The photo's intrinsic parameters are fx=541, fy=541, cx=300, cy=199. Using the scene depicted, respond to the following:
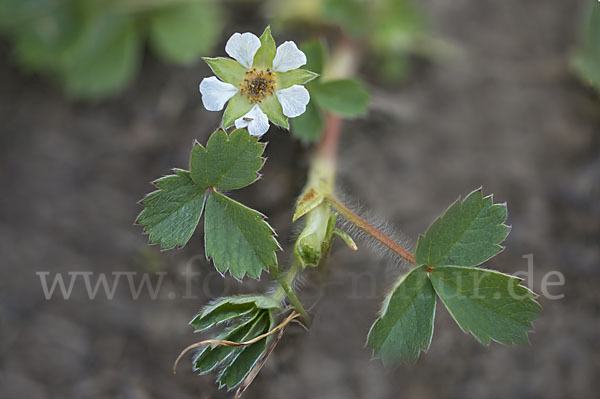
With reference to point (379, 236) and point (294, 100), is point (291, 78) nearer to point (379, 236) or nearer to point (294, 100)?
point (294, 100)

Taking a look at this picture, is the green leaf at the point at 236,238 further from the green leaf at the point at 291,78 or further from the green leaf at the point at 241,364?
the green leaf at the point at 291,78

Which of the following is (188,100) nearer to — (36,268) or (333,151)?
(333,151)

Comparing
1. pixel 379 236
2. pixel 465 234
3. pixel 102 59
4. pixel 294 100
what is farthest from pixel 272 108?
pixel 102 59

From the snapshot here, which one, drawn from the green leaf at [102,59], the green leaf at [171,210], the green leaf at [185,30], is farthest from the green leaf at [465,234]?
the green leaf at [102,59]

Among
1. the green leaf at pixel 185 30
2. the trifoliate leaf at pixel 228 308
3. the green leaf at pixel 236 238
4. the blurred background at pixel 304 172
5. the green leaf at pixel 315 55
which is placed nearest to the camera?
the trifoliate leaf at pixel 228 308

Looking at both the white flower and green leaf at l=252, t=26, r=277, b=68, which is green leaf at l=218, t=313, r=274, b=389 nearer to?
the white flower

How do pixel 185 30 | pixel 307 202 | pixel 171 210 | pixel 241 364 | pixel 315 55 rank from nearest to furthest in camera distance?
1. pixel 241 364
2. pixel 171 210
3. pixel 307 202
4. pixel 315 55
5. pixel 185 30

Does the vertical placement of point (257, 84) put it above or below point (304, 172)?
above
